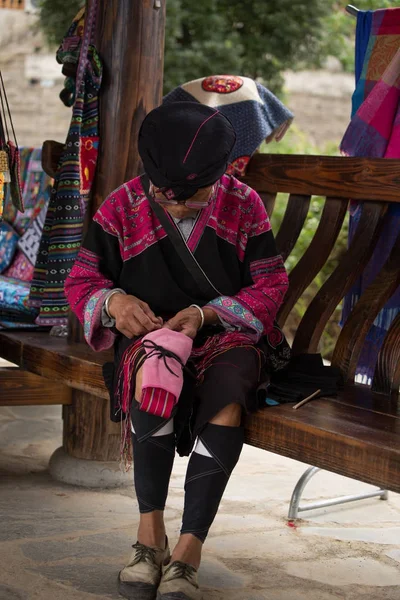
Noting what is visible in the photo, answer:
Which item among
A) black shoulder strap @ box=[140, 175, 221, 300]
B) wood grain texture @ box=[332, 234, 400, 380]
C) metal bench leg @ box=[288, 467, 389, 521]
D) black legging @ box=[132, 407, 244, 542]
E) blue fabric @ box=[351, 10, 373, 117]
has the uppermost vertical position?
blue fabric @ box=[351, 10, 373, 117]

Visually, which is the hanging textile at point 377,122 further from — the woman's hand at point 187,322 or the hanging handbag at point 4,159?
the hanging handbag at point 4,159

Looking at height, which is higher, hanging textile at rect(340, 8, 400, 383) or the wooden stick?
hanging textile at rect(340, 8, 400, 383)

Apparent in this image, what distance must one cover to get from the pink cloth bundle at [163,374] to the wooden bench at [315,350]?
0.93 ft

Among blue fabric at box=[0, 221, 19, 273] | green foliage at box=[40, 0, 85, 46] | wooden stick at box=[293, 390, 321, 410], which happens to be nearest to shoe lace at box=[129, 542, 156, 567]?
wooden stick at box=[293, 390, 321, 410]

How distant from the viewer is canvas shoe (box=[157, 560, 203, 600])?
103 inches

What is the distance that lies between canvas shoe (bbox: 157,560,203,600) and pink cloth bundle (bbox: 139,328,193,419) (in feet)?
1.40

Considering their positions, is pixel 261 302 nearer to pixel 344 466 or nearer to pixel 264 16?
pixel 344 466

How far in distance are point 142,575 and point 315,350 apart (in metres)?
1.07

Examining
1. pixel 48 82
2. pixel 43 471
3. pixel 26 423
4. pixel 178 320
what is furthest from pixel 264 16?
pixel 178 320

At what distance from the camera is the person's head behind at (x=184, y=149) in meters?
2.79

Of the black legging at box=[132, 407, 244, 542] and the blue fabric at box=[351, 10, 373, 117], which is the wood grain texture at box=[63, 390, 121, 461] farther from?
the blue fabric at box=[351, 10, 373, 117]


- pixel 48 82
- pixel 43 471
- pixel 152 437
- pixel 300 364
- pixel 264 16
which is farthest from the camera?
pixel 48 82

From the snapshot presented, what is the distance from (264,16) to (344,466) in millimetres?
8804

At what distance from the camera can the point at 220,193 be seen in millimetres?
3031
